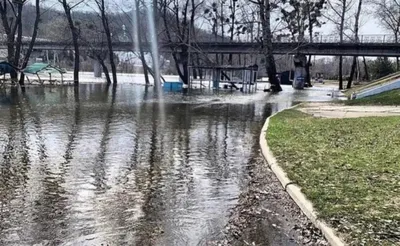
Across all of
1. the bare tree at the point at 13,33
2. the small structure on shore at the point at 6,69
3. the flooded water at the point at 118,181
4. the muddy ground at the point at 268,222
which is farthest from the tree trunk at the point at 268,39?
the muddy ground at the point at 268,222

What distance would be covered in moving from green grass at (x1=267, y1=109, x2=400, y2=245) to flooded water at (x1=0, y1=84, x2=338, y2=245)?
0.90 m

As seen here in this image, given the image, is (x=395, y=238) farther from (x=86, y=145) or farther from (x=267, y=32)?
(x=267, y=32)

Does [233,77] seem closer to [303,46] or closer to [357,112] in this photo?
[303,46]

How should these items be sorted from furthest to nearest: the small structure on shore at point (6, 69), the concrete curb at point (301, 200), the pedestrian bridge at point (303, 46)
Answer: the pedestrian bridge at point (303, 46), the small structure on shore at point (6, 69), the concrete curb at point (301, 200)

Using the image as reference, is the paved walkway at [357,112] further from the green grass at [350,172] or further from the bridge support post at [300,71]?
the bridge support post at [300,71]

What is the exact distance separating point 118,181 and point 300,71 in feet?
156

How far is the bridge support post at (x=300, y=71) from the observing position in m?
49.2

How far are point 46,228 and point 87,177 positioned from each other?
2.05 meters

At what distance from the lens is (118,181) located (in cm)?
618

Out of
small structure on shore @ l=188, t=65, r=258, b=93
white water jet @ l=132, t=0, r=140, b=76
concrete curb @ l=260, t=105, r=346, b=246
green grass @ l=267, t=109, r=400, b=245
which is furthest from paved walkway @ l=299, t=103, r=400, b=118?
white water jet @ l=132, t=0, r=140, b=76

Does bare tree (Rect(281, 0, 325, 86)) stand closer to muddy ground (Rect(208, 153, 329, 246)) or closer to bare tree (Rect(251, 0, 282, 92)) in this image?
bare tree (Rect(251, 0, 282, 92))

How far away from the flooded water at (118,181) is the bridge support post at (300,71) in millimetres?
38474

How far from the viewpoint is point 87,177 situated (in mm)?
6332

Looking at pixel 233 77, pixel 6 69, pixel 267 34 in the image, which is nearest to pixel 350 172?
pixel 6 69
